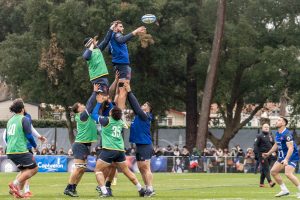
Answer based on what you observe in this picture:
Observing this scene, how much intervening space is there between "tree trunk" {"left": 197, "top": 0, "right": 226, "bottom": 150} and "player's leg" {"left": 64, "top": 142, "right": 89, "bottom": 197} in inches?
1159

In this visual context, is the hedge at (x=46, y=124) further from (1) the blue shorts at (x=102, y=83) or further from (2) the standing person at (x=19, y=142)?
(2) the standing person at (x=19, y=142)

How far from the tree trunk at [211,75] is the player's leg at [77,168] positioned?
96.6 feet

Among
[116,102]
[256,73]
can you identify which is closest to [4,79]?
[256,73]

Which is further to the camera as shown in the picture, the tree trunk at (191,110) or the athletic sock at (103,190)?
the tree trunk at (191,110)

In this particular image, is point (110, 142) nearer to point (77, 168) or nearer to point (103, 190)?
point (103, 190)

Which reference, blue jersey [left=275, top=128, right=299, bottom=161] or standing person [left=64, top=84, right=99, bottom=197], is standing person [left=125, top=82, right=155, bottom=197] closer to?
standing person [left=64, top=84, right=99, bottom=197]

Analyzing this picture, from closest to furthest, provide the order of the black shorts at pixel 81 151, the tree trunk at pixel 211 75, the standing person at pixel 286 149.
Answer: the black shorts at pixel 81 151, the standing person at pixel 286 149, the tree trunk at pixel 211 75

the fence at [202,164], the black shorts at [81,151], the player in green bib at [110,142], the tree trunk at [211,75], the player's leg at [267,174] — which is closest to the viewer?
the player in green bib at [110,142]

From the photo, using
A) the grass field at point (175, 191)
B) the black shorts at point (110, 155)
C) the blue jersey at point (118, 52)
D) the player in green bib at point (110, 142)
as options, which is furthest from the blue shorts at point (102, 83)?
the grass field at point (175, 191)

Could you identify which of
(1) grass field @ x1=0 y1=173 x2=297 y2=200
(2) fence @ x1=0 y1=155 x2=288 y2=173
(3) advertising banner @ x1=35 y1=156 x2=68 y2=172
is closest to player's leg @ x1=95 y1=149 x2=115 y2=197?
(1) grass field @ x1=0 y1=173 x2=297 y2=200

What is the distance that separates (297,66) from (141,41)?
9.79 m

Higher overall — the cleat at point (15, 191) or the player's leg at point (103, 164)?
the player's leg at point (103, 164)

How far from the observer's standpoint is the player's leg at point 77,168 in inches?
753

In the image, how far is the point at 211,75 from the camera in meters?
49.1
